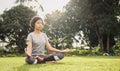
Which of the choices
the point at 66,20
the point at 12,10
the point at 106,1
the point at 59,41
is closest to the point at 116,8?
the point at 106,1

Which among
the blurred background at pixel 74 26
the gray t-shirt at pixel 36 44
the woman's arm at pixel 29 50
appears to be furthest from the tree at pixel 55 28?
the woman's arm at pixel 29 50

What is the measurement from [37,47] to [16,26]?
26.7 meters

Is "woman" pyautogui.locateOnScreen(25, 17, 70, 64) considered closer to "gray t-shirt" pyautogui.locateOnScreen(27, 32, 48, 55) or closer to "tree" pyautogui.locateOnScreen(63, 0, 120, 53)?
"gray t-shirt" pyautogui.locateOnScreen(27, 32, 48, 55)

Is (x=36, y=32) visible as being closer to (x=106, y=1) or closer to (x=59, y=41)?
(x=106, y=1)

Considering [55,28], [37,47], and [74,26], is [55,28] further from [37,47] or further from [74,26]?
[37,47]

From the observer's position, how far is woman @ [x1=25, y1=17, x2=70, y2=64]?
7672mm

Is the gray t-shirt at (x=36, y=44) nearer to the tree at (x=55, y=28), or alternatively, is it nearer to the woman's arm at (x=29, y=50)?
the woman's arm at (x=29, y=50)

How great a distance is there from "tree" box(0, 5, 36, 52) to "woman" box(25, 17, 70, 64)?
26.6 m

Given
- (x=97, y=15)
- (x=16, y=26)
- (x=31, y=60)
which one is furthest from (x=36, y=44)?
(x=16, y=26)

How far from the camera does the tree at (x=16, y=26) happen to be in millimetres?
34906

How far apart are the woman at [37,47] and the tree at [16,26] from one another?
26622mm

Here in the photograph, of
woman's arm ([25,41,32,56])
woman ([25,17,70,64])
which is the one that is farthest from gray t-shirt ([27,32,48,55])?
woman's arm ([25,41,32,56])

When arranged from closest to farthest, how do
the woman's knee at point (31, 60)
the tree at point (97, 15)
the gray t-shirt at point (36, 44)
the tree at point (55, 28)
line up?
the woman's knee at point (31, 60) < the gray t-shirt at point (36, 44) < the tree at point (97, 15) < the tree at point (55, 28)

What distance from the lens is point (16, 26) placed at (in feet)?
113
